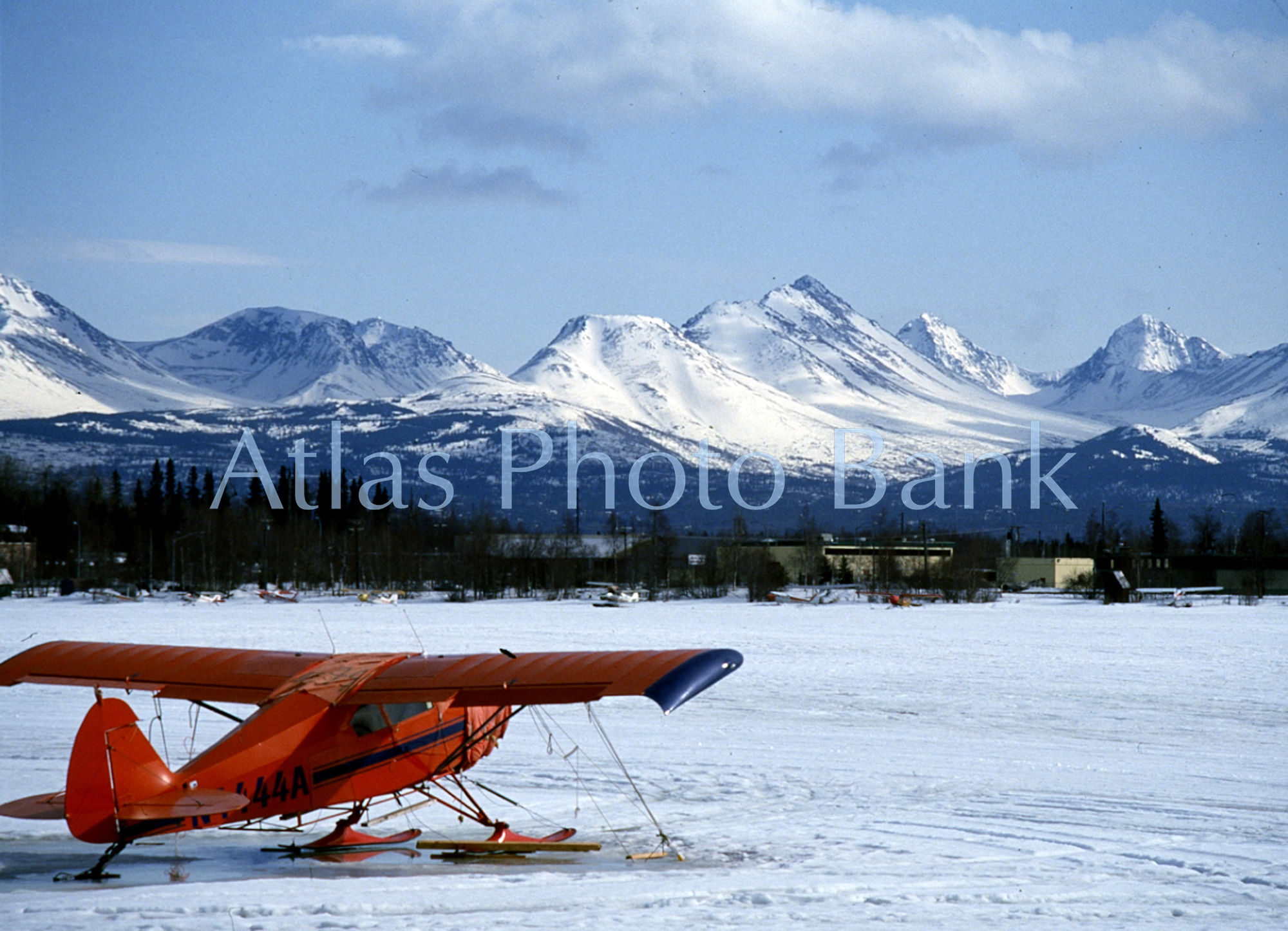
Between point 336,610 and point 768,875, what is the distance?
4264cm

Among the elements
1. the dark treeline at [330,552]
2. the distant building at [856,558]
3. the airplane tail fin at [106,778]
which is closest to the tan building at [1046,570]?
the dark treeline at [330,552]

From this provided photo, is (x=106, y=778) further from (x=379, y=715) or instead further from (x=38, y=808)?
(x=379, y=715)

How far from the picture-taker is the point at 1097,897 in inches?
331

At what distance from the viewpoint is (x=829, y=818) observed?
36.3 ft

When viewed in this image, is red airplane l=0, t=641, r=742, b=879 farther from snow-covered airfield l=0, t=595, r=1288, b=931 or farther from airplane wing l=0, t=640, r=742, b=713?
snow-covered airfield l=0, t=595, r=1288, b=931

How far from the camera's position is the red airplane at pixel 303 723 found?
8477mm

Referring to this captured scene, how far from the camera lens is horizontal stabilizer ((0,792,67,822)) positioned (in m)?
8.66

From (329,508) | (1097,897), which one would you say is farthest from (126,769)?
(329,508)

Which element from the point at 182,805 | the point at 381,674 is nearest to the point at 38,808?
the point at 182,805

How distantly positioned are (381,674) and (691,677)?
8.44 feet

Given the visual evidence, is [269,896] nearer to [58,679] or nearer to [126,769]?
[126,769]

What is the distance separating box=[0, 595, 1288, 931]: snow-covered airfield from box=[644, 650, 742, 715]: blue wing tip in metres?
1.34

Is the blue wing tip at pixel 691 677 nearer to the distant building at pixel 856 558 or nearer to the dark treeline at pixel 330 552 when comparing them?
the dark treeline at pixel 330 552

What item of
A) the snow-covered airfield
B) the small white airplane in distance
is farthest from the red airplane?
the small white airplane in distance
